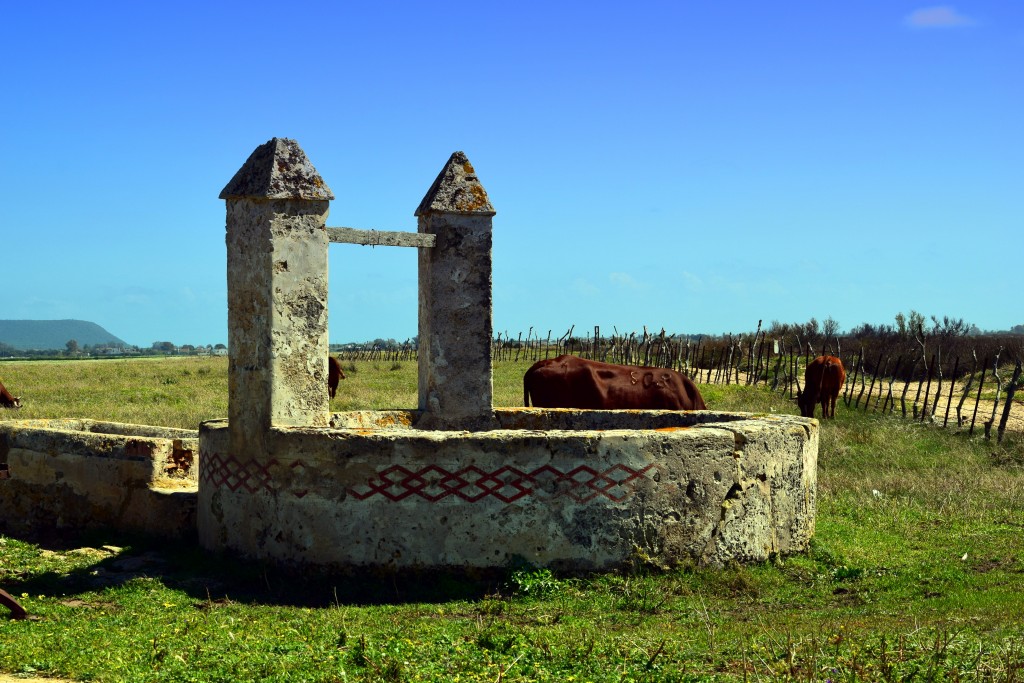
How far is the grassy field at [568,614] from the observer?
5973 mm

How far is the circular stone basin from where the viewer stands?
862 cm

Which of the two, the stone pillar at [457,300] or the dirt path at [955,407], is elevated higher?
the stone pillar at [457,300]

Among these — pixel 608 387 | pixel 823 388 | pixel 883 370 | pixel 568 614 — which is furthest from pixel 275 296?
pixel 883 370

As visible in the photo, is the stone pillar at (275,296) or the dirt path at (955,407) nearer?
the stone pillar at (275,296)

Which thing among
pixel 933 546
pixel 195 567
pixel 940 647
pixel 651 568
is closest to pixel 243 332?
pixel 195 567

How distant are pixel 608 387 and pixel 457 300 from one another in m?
7.49

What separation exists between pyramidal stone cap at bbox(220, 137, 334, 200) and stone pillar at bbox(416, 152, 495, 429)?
172cm

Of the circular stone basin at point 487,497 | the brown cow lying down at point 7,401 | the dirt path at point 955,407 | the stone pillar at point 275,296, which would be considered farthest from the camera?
the brown cow lying down at point 7,401

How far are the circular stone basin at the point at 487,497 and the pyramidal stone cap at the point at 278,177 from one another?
2.05 meters

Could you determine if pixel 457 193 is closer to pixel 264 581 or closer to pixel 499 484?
pixel 499 484

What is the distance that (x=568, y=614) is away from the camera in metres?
7.87

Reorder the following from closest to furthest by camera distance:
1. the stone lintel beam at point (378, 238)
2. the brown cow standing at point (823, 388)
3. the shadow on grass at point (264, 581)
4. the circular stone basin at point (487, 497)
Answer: the shadow on grass at point (264, 581), the circular stone basin at point (487, 497), the stone lintel beam at point (378, 238), the brown cow standing at point (823, 388)

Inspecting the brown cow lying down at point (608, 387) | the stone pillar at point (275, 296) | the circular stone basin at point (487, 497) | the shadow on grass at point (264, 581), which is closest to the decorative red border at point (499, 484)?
the circular stone basin at point (487, 497)

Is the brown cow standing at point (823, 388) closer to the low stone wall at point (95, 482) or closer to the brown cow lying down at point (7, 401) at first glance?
the low stone wall at point (95, 482)
